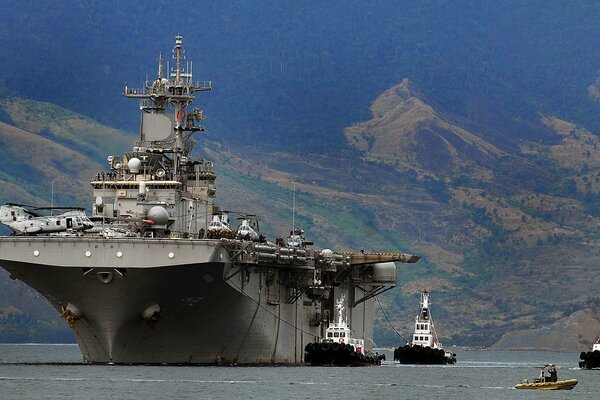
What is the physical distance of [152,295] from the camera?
6066 cm

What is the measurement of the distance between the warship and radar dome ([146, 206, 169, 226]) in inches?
1.7

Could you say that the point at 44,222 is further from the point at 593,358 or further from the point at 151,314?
the point at 593,358

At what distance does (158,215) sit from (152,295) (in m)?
3.97

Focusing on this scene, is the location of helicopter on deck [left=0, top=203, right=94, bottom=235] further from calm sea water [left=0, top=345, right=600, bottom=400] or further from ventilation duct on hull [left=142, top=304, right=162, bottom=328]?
calm sea water [left=0, top=345, right=600, bottom=400]

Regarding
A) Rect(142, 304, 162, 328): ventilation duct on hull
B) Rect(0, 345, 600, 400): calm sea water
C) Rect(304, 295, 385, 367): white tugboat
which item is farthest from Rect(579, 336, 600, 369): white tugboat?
Rect(142, 304, 162, 328): ventilation duct on hull

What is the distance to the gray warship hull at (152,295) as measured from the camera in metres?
59.5

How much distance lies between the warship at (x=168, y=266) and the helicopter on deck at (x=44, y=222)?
Result: 0.11 ft

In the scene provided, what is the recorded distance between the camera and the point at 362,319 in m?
80.5

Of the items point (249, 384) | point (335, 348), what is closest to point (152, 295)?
point (249, 384)

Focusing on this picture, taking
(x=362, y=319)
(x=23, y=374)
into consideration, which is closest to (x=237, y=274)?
(x=23, y=374)

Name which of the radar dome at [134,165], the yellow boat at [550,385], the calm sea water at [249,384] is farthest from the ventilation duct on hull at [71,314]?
the yellow boat at [550,385]

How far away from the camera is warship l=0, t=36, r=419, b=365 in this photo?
59.8m

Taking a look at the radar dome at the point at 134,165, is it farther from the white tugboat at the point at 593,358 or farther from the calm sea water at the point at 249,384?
the white tugboat at the point at 593,358

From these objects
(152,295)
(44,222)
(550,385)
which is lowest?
(550,385)
